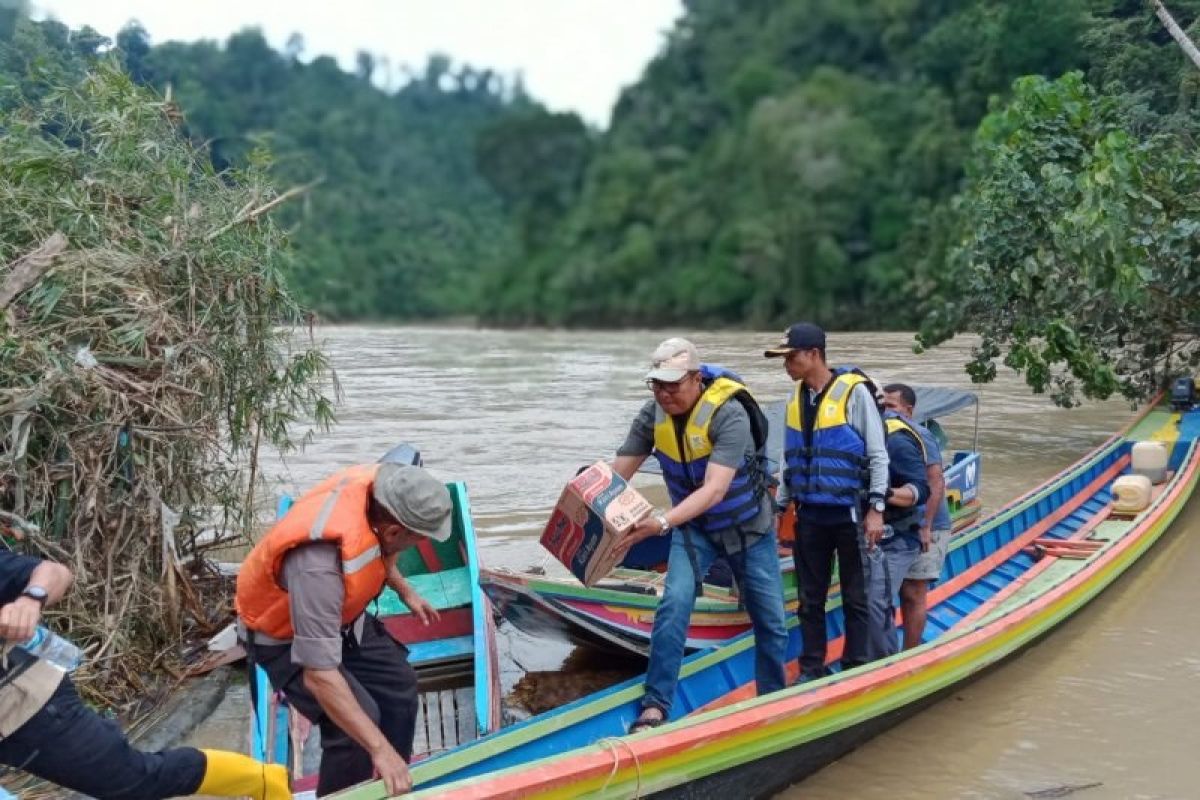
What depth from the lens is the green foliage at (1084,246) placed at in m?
10.4

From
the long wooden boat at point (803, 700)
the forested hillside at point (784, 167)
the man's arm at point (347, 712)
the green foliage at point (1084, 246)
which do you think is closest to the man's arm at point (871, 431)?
the long wooden boat at point (803, 700)

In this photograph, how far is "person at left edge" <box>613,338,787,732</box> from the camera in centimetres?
473

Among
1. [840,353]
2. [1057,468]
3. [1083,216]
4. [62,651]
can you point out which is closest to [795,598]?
[62,651]

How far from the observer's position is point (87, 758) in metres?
3.22

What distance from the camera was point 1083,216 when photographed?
33.6 feet

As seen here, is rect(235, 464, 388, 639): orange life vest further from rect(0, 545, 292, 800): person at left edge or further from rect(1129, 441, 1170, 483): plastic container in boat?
rect(1129, 441, 1170, 483): plastic container in boat

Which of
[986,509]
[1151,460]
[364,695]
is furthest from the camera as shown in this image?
[986,509]

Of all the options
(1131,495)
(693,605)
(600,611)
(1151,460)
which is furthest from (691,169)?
(693,605)

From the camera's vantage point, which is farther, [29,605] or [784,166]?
[784,166]

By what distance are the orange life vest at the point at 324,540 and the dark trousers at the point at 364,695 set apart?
15 centimetres

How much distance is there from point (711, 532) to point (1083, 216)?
6778 millimetres

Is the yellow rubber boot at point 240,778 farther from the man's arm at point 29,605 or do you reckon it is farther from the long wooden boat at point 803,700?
the man's arm at point 29,605

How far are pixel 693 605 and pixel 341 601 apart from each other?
2.12m

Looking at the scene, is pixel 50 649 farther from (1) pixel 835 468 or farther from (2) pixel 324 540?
(1) pixel 835 468
